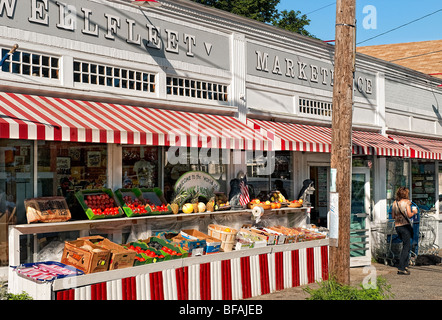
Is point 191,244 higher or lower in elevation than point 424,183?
lower

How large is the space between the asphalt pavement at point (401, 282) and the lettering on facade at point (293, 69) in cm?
437

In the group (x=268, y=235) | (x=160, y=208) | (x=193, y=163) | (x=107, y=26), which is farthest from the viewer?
(x=193, y=163)

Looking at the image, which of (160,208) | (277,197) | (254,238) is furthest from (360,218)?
(160,208)

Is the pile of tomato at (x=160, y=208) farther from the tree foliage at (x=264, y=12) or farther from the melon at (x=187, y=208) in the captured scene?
the tree foliage at (x=264, y=12)

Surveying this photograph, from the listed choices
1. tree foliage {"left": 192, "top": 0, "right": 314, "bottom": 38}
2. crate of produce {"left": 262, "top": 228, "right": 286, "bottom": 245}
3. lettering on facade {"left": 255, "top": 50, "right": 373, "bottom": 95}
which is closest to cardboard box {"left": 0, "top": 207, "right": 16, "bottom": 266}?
crate of produce {"left": 262, "top": 228, "right": 286, "bottom": 245}

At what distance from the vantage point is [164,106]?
379 inches

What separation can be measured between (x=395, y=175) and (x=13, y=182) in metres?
11.4

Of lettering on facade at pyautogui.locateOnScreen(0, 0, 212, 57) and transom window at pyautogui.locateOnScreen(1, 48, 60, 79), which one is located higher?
lettering on facade at pyautogui.locateOnScreen(0, 0, 212, 57)

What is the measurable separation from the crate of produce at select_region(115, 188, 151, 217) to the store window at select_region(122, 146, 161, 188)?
0.96ft

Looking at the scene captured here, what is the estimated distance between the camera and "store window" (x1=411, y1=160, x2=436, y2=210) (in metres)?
17.0

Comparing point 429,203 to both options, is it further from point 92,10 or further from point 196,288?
point 92,10

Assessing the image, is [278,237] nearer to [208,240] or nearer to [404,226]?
[208,240]

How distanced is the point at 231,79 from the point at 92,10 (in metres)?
3.20

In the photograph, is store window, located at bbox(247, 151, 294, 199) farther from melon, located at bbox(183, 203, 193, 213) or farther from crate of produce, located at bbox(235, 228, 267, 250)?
melon, located at bbox(183, 203, 193, 213)
